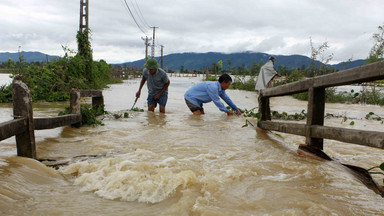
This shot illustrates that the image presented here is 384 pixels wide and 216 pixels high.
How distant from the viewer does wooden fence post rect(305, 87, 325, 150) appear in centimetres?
316

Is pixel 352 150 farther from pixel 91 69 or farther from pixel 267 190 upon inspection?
pixel 91 69

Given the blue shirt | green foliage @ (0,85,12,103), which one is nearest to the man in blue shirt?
the blue shirt

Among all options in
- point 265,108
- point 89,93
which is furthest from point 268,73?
point 89,93

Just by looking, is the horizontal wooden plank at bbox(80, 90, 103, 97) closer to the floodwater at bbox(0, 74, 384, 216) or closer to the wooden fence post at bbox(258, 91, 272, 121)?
the floodwater at bbox(0, 74, 384, 216)

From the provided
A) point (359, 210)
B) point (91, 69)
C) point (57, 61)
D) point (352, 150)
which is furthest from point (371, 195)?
point (91, 69)

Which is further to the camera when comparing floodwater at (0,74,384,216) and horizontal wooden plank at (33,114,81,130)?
horizontal wooden plank at (33,114,81,130)

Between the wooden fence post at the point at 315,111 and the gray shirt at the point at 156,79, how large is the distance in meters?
4.61

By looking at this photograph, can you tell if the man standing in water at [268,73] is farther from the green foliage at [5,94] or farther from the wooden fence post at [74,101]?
the green foliage at [5,94]

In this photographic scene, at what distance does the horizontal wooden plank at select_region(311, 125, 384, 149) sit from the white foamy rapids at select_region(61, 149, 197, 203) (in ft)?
4.79

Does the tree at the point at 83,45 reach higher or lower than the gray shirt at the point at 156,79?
higher

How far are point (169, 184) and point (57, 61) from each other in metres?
10.7

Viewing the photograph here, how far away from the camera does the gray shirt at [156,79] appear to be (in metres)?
7.29

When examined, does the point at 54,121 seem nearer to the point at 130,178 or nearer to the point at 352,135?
the point at 130,178

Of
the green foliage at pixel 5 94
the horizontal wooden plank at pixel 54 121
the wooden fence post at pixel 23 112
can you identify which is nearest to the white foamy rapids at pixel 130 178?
the wooden fence post at pixel 23 112
